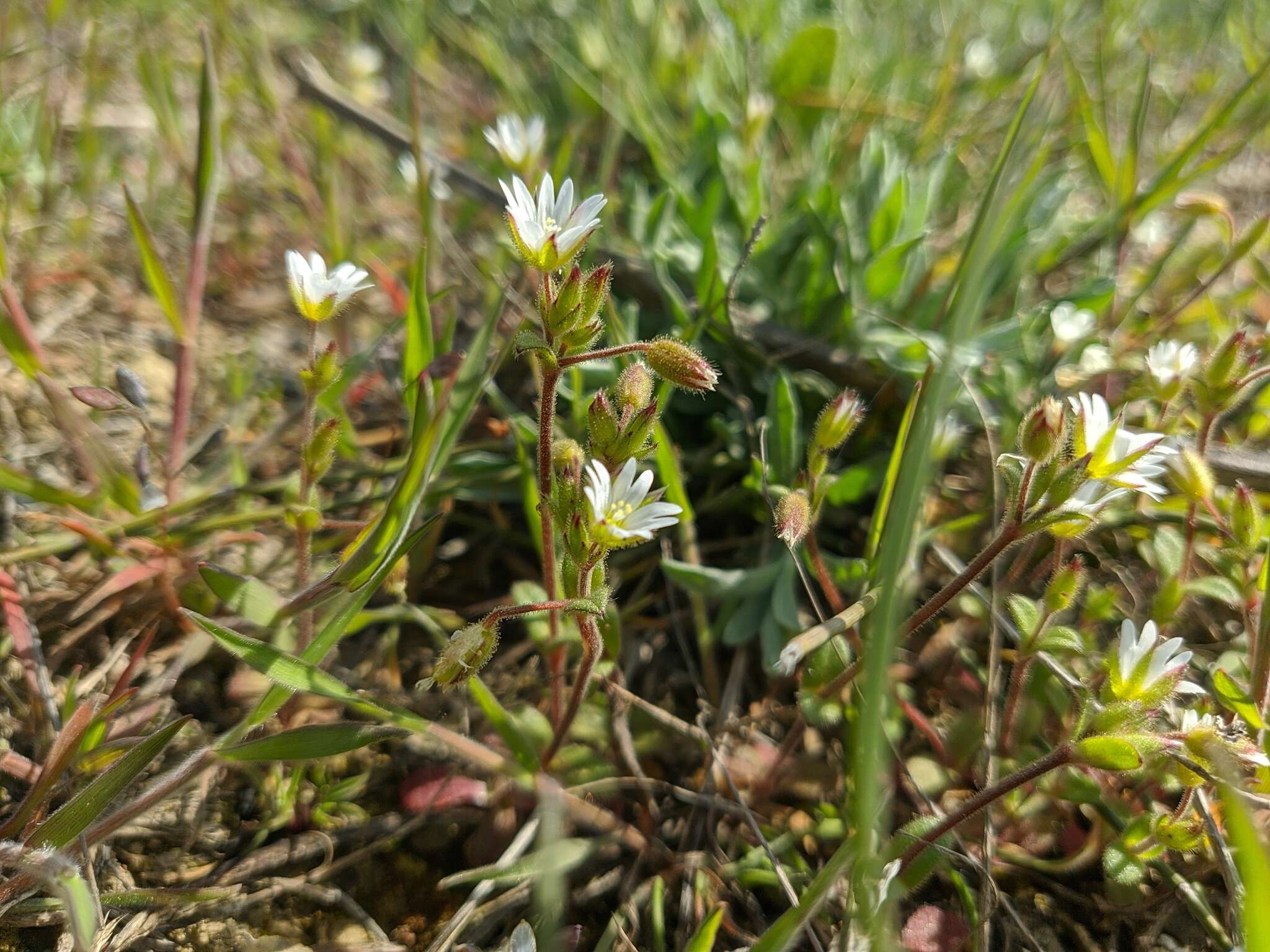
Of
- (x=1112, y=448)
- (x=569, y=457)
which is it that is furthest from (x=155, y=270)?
(x=1112, y=448)

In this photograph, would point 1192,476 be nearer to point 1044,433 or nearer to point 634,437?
point 1044,433

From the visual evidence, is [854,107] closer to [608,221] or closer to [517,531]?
[608,221]

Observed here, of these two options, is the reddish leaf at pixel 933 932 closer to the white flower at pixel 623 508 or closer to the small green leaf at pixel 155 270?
the white flower at pixel 623 508

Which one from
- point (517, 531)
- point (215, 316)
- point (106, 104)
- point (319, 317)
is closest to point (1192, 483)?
point (517, 531)

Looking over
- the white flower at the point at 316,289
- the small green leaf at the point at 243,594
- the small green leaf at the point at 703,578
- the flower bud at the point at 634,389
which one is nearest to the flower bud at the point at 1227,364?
the small green leaf at the point at 703,578

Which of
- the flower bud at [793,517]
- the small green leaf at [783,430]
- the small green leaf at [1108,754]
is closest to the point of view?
the small green leaf at [1108,754]

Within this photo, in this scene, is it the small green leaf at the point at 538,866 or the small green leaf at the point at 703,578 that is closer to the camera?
the small green leaf at the point at 538,866
